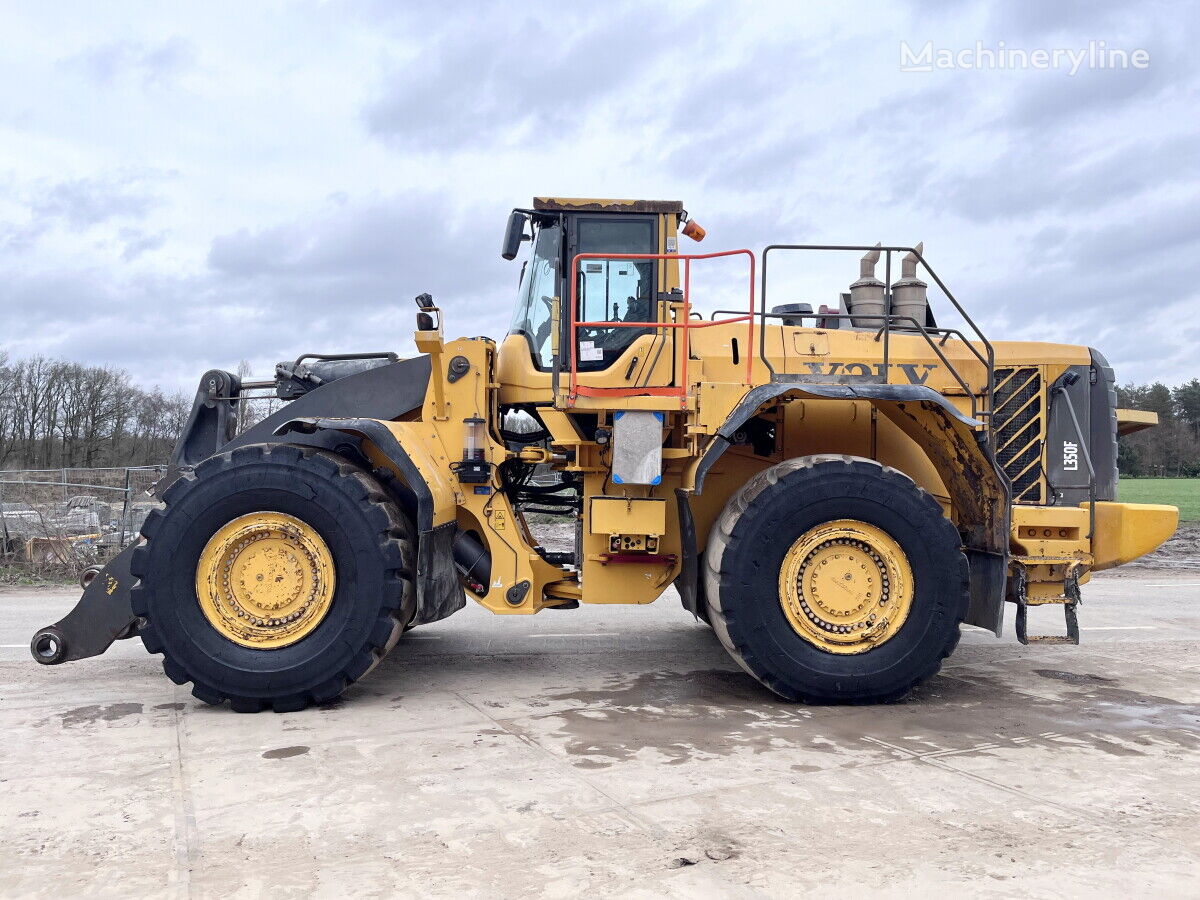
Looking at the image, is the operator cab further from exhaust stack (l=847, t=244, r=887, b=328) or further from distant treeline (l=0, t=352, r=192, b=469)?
distant treeline (l=0, t=352, r=192, b=469)

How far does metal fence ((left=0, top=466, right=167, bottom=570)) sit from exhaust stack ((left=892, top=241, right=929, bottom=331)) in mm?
9049

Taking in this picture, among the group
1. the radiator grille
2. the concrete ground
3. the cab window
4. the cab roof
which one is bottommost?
the concrete ground

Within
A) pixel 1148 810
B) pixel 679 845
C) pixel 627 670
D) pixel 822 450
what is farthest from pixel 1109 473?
pixel 679 845

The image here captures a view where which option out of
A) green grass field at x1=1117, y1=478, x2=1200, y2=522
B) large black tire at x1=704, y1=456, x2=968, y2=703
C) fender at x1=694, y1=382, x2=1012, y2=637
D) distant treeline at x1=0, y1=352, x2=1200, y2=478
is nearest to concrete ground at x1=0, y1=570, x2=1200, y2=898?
large black tire at x1=704, y1=456, x2=968, y2=703

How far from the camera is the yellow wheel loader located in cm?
493

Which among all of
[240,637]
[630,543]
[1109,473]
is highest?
[1109,473]

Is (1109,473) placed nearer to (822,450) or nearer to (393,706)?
(822,450)

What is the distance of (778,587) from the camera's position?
196 inches

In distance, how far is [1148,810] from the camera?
342 centimetres

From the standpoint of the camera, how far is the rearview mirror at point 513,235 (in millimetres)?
5559

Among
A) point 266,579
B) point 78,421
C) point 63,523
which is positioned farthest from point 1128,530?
point 78,421

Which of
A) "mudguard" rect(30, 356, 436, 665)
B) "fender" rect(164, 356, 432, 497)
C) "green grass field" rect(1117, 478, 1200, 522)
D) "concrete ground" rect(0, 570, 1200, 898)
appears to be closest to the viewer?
"concrete ground" rect(0, 570, 1200, 898)

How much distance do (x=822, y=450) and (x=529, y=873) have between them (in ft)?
12.1

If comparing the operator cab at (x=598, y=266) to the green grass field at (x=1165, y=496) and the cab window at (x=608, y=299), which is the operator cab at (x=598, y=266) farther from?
the green grass field at (x=1165, y=496)
